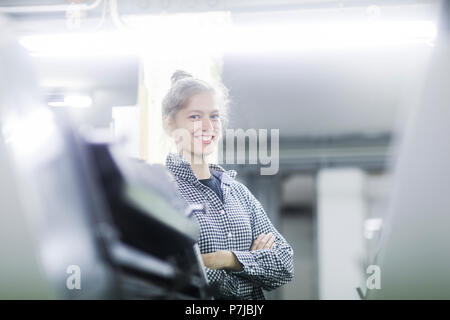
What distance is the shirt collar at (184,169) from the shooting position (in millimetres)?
1325

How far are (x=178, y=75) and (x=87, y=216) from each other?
0.78 m

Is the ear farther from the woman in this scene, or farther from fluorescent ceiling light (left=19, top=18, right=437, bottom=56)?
fluorescent ceiling light (left=19, top=18, right=437, bottom=56)

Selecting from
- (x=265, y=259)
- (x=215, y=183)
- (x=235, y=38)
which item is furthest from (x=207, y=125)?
(x=265, y=259)

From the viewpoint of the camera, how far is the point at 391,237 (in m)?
1.10

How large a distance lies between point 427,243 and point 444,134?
0.24 metres

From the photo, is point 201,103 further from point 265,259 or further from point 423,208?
point 423,208

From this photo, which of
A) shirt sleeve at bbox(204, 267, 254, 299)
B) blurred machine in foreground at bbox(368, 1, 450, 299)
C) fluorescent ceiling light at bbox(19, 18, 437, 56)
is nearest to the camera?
blurred machine in foreground at bbox(368, 1, 450, 299)

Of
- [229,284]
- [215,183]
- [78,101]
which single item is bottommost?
[229,284]

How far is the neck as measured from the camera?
4.41 feet

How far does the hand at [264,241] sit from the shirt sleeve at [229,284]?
9cm

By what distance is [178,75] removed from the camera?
1377 millimetres

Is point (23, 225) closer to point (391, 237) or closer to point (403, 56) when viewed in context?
point (391, 237)

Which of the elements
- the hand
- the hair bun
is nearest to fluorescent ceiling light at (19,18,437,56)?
the hair bun

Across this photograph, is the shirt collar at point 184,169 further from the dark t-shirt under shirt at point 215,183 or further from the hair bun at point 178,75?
the hair bun at point 178,75
